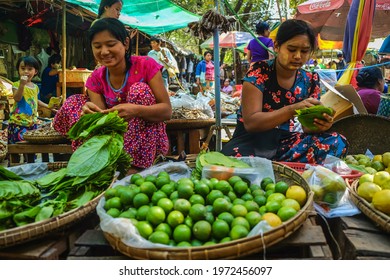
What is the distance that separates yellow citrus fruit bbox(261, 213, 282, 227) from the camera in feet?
4.51

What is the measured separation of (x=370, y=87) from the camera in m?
4.14

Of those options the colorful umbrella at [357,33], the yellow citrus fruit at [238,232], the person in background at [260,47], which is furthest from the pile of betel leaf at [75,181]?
the person in background at [260,47]

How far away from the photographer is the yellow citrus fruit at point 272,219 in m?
1.38

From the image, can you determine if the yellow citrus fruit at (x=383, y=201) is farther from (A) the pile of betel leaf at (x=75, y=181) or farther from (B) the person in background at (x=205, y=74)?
(B) the person in background at (x=205, y=74)

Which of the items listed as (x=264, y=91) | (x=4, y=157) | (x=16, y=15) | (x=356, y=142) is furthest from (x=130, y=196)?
(x=16, y=15)

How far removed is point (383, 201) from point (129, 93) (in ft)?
5.79

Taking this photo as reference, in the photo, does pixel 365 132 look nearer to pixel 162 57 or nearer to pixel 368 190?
pixel 368 190

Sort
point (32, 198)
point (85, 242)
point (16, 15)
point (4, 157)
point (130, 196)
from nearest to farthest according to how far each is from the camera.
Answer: point (85, 242)
point (130, 196)
point (32, 198)
point (4, 157)
point (16, 15)

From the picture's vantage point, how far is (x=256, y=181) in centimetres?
195

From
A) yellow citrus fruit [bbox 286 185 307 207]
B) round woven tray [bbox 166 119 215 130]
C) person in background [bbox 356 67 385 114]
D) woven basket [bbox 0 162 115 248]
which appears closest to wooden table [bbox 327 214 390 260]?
yellow citrus fruit [bbox 286 185 307 207]

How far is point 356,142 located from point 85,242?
2.67 m

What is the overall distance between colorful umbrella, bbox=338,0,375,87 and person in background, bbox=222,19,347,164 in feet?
6.87

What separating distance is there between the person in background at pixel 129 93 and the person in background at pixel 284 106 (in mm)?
597
